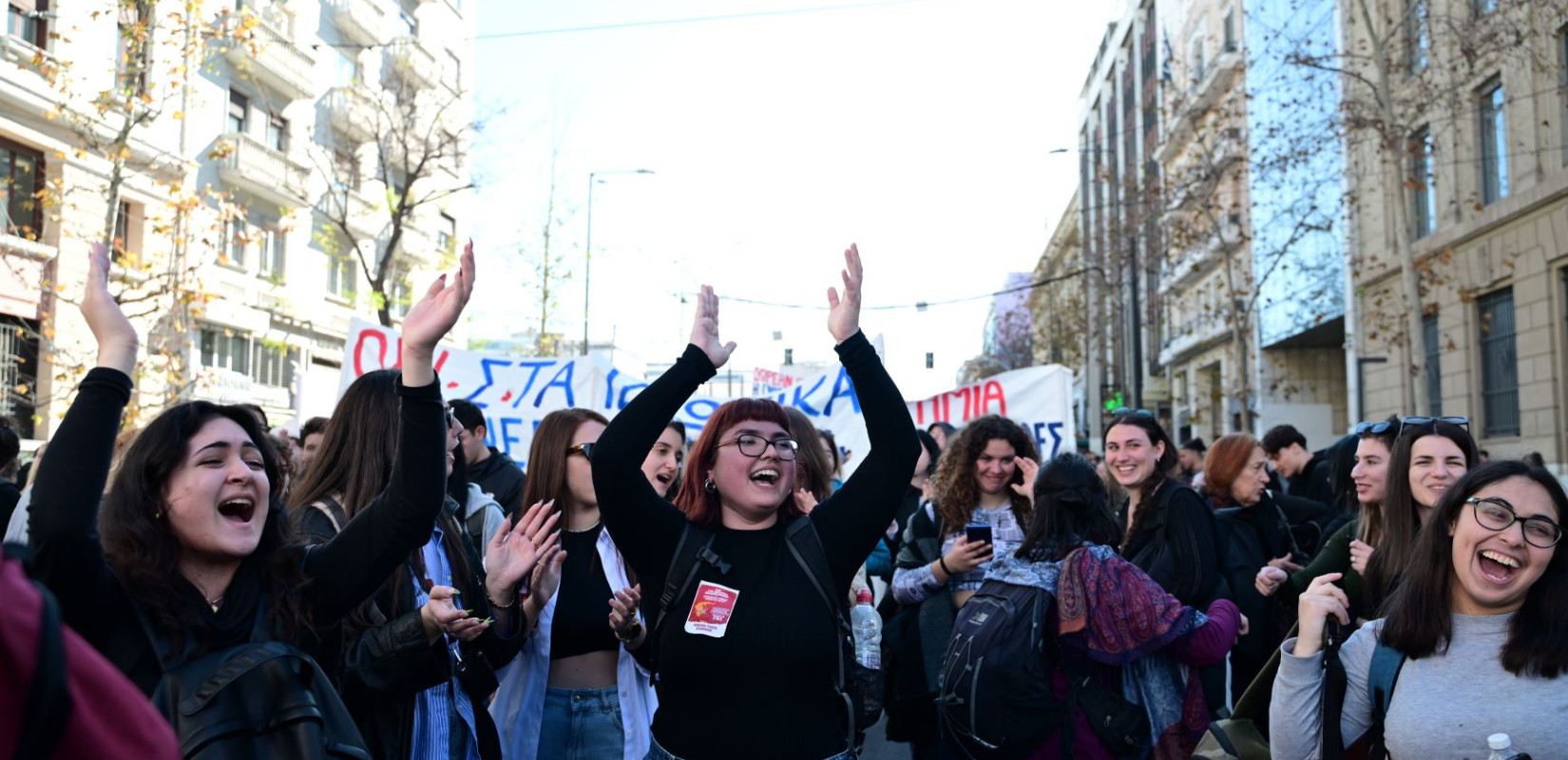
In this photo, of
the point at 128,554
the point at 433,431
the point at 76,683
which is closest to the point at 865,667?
the point at 433,431

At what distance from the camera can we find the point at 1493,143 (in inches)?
693

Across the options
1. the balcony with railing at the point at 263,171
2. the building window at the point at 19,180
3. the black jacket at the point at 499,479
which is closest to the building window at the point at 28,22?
the building window at the point at 19,180

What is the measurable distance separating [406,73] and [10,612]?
22.7 metres

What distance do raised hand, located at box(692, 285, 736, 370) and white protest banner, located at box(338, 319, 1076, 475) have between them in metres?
7.14

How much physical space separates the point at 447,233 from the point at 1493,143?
91.1ft

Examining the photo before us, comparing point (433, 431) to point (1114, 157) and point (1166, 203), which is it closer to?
point (1166, 203)

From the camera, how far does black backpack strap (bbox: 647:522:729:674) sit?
3168 millimetres

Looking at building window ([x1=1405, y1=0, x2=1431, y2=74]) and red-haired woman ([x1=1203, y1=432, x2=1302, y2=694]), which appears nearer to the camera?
red-haired woman ([x1=1203, y1=432, x2=1302, y2=694])

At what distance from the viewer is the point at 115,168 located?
12.6 metres

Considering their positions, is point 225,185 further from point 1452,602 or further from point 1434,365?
point 1452,602

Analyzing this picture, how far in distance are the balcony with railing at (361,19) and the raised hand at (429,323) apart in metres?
29.6

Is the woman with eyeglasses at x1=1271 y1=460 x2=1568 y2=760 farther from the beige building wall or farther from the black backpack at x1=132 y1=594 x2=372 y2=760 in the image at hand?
the beige building wall

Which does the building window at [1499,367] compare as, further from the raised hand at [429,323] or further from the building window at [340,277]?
the building window at [340,277]

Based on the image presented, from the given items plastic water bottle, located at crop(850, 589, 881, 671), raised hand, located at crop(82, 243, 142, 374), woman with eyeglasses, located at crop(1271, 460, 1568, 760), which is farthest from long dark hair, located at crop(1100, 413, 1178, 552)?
raised hand, located at crop(82, 243, 142, 374)
